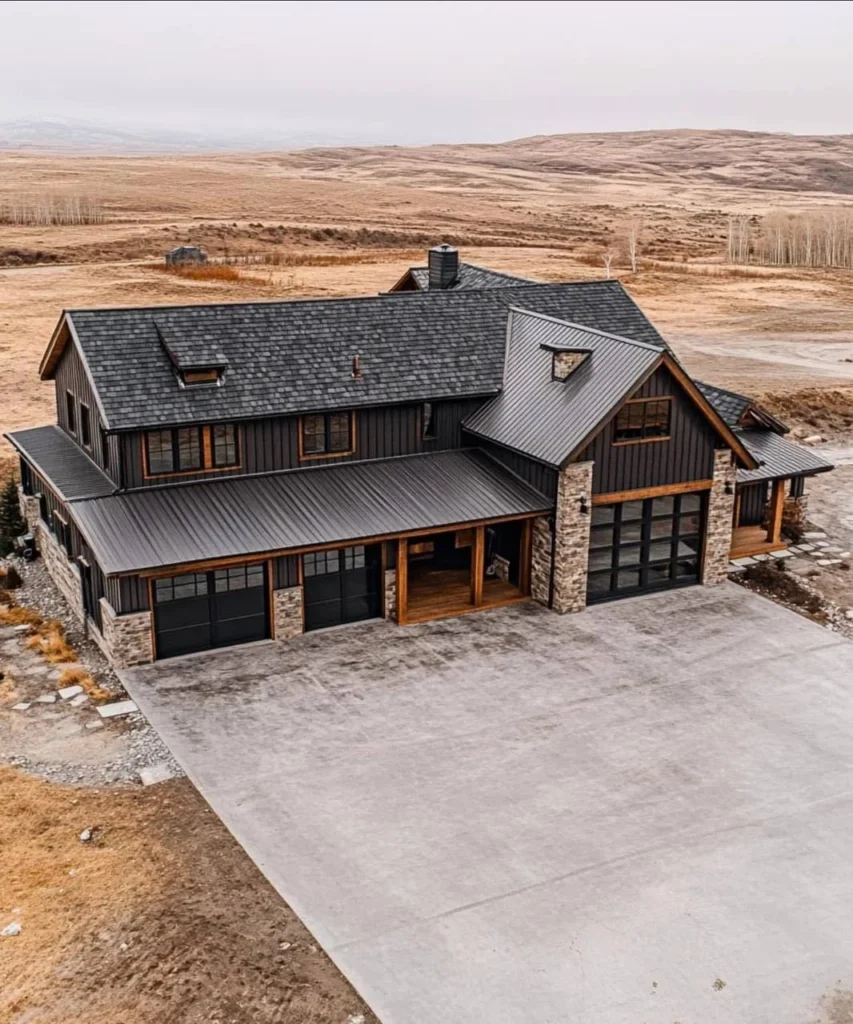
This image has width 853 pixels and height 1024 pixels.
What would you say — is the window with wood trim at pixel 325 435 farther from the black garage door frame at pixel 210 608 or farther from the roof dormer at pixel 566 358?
the roof dormer at pixel 566 358

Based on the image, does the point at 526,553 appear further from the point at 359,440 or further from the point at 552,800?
the point at 552,800

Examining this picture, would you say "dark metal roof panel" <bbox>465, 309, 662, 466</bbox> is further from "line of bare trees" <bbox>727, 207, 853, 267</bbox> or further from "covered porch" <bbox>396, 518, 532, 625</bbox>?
"line of bare trees" <bbox>727, 207, 853, 267</bbox>

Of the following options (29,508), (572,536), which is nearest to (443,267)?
(572,536)

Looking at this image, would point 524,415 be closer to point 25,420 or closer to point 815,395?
point 25,420

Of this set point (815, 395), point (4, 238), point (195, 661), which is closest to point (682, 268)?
point (815, 395)

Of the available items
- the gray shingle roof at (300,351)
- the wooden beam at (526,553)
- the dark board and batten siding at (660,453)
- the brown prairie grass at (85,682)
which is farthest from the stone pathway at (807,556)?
the brown prairie grass at (85,682)
